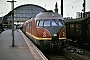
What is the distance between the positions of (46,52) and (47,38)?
2404 mm

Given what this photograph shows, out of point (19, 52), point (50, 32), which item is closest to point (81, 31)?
point (50, 32)

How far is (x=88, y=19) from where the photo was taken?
61.9ft

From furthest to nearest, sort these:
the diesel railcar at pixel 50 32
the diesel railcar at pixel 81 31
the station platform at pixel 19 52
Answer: the diesel railcar at pixel 81 31, the diesel railcar at pixel 50 32, the station platform at pixel 19 52

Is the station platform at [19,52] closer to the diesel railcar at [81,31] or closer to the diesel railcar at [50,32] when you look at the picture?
the diesel railcar at [50,32]

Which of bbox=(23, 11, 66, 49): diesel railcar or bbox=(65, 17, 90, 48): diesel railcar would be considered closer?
bbox=(23, 11, 66, 49): diesel railcar

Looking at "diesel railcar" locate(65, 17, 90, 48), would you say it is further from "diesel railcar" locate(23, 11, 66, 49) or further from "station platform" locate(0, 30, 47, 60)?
"station platform" locate(0, 30, 47, 60)

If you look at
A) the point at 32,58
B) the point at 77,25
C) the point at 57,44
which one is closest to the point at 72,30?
the point at 77,25

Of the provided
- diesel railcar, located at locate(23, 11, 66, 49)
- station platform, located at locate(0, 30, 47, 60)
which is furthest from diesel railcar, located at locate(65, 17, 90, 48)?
station platform, located at locate(0, 30, 47, 60)

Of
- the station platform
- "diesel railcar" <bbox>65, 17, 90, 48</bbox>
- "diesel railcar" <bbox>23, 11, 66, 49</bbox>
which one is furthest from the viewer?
"diesel railcar" <bbox>65, 17, 90, 48</bbox>

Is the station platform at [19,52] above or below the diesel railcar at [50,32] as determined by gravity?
below

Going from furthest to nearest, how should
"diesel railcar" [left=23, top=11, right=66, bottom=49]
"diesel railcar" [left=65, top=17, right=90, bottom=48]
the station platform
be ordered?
1. "diesel railcar" [left=65, top=17, right=90, bottom=48]
2. "diesel railcar" [left=23, top=11, right=66, bottom=49]
3. the station platform

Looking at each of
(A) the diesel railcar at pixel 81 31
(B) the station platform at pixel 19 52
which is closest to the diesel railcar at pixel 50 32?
(B) the station platform at pixel 19 52

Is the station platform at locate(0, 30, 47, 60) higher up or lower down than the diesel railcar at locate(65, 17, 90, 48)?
lower down

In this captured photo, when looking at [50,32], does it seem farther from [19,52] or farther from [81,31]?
[81,31]
